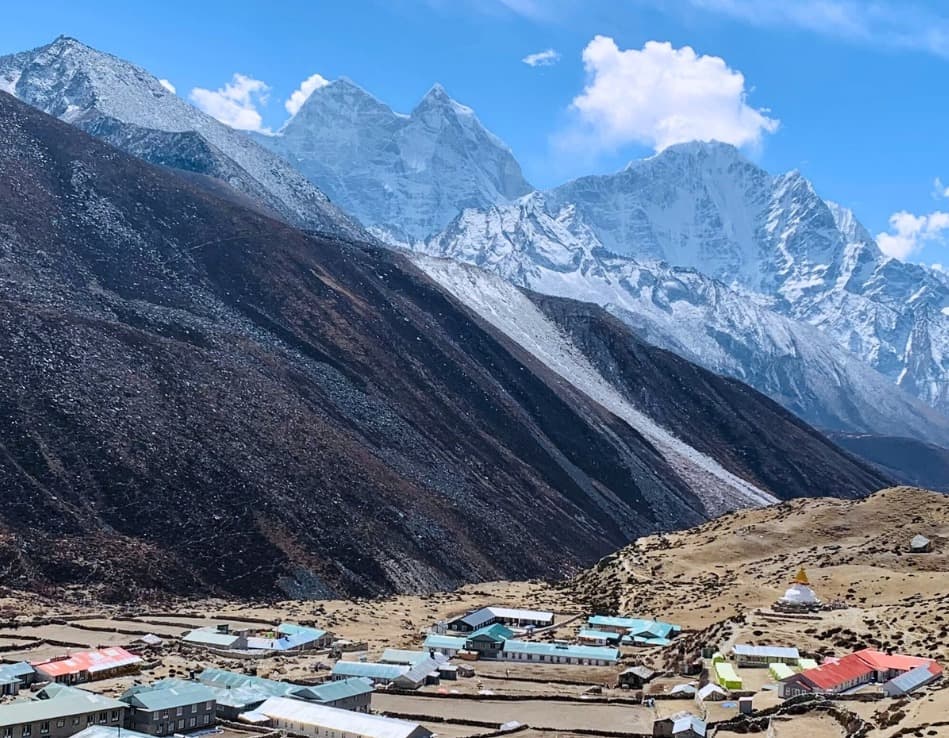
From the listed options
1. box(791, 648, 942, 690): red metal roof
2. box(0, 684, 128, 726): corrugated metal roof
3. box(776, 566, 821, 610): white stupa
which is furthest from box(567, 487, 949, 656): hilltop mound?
box(0, 684, 128, 726): corrugated metal roof

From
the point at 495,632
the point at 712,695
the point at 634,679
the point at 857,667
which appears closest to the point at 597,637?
the point at 495,632

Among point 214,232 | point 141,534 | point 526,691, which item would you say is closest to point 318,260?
point 214,232

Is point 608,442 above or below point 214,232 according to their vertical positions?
below

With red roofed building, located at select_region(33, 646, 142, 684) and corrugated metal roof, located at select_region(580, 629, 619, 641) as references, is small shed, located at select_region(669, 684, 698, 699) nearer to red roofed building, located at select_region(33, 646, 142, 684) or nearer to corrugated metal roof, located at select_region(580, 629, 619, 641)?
A: corrugated metal roof, located at select_region(580, 629, 619, 641)

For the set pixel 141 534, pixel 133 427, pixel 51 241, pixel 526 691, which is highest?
pixel 51 241

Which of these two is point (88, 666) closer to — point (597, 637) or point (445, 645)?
point (445, 645)

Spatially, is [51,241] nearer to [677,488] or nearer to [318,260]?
[318,260]
